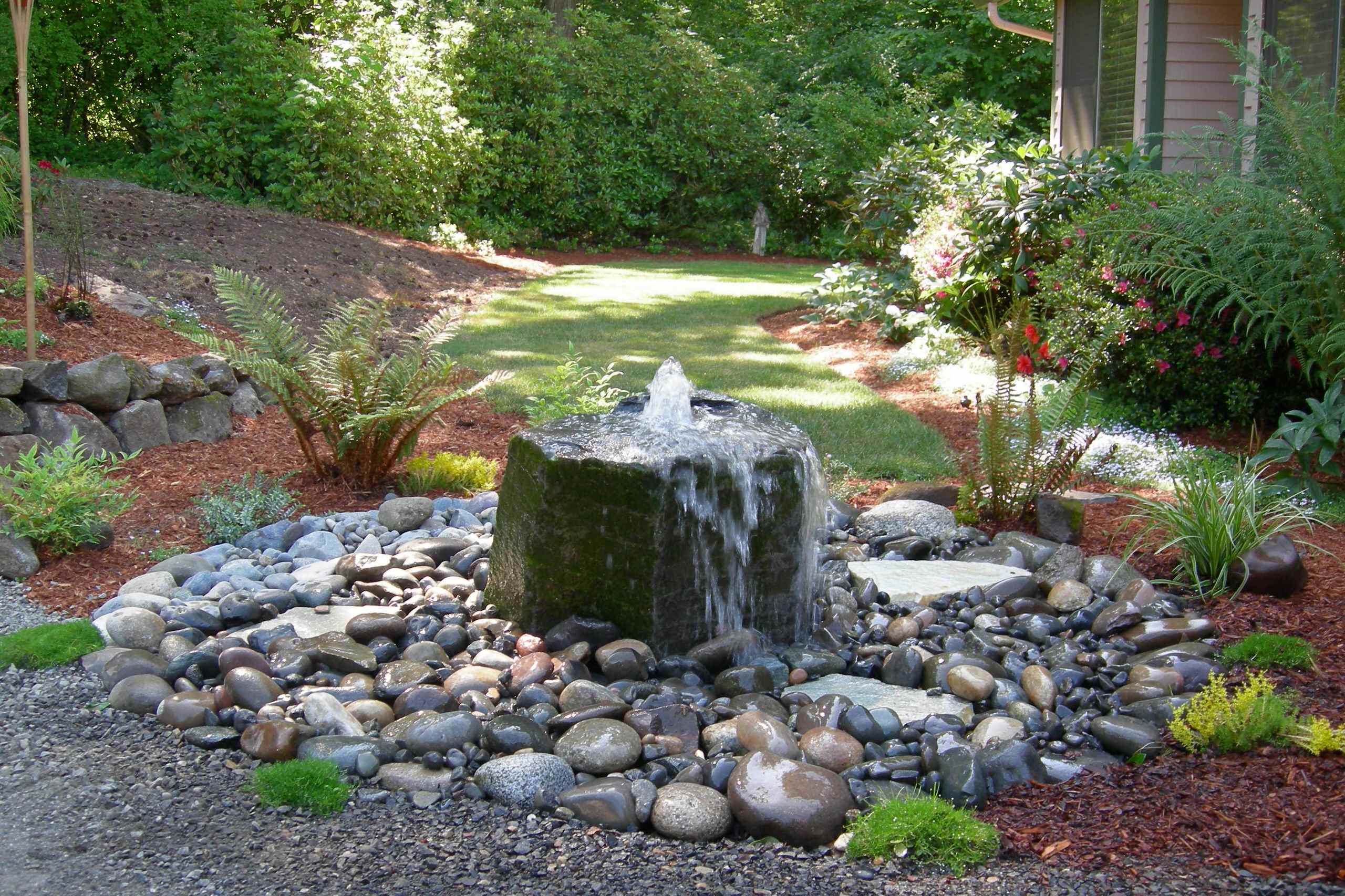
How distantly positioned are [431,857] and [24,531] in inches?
111

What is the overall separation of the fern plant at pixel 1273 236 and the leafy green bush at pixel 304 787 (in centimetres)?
470

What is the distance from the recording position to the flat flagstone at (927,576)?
14.2 ft

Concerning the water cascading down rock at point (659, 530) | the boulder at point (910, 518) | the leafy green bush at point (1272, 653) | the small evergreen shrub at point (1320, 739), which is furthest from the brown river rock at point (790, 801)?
the boulder at point (910, 518)

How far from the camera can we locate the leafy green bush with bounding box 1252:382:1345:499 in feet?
16.5

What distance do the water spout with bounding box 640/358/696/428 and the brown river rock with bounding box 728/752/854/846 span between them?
5.35 ft

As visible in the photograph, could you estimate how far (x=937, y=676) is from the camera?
3.68 metres

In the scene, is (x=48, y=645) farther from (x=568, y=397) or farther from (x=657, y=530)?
(x=568, y=397)

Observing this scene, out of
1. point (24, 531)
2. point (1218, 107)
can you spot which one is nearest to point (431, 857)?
point (24, 531)

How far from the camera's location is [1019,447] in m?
5.00

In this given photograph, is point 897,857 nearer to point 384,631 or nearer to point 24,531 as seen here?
point 384,631

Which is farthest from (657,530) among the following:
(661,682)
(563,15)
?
(563,15)

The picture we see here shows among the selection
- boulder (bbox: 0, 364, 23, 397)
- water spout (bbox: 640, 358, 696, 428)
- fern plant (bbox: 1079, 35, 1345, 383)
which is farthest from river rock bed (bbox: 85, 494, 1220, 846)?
fern plant (bbox: 1079, 35, 1345, 383)

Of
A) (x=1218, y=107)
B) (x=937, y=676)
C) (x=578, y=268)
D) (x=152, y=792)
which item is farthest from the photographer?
(x=578, y=268)

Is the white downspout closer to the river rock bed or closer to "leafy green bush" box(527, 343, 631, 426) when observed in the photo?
"leafy green bush" box(527, 343, 631, 426)
